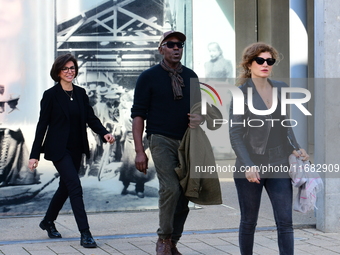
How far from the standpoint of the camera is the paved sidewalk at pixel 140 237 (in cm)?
577

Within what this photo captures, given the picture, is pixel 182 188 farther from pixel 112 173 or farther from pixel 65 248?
pixel 112 173

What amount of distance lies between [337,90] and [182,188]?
220 cm

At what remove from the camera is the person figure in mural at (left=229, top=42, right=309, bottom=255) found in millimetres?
4582

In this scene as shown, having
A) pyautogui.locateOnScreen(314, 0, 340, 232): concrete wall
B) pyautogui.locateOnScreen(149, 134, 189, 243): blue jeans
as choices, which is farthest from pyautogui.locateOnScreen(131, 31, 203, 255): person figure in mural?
pyautogui.locateOnScreen(314, 0, 340, 232): concrete wall

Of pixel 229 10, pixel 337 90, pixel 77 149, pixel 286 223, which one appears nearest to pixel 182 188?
pixel 286 223

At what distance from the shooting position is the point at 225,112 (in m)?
11.3

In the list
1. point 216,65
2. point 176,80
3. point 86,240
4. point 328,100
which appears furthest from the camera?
point 216,65

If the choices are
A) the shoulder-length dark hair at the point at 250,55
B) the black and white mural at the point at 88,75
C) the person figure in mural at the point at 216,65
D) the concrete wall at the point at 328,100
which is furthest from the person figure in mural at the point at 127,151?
the person figure in mural at the point at 216,65

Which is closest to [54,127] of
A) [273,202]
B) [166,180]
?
[166,180]

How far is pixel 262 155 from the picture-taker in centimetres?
464

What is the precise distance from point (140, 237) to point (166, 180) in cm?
133

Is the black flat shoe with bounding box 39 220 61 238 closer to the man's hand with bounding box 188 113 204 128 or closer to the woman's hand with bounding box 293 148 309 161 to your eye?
the man's hand with bounding box 188 113 204 128

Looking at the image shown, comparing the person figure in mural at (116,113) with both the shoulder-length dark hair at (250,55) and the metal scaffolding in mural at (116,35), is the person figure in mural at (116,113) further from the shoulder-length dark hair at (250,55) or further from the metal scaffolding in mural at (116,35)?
the shoulder-length dark hair at (250,55)

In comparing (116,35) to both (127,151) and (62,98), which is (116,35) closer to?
(127,151)
